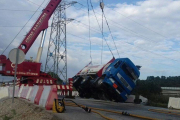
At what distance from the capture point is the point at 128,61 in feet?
60.2

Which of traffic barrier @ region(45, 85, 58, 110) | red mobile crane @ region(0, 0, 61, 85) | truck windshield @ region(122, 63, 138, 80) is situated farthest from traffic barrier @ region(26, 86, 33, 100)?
truck windshield @ region(122, 63, 138, 80)

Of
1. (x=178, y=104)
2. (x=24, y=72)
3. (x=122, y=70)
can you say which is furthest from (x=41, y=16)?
(x=178, y=104)

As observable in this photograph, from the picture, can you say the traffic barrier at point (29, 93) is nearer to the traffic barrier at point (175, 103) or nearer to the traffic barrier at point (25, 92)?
the traffic barrier at point (25, 92)

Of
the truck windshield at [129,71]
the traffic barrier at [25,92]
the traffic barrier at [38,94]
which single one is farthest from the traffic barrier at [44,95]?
the truck windshield at [129,71]

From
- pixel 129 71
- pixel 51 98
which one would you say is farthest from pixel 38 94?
pixel 129 71

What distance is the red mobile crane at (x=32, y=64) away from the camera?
1920 centimetres

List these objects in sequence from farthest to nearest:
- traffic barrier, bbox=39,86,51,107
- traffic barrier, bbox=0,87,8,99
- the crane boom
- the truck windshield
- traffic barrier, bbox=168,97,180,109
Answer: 1. the crane boom
2. the truck windshield
3. traffic barrier, bbox=168,97,180,109
4. traffic barrier, bbox=0,87,8,99
5. traffic barrier, bbox=39,86,51,107

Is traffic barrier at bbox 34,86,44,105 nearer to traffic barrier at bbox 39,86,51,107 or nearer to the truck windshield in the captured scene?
traffic barrier at bbox 39,86,51,107

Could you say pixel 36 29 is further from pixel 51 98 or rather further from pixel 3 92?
pixel 51 98

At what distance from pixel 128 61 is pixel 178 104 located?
4.22 metres

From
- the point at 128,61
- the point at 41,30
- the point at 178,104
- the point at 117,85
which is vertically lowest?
the point at 178,104

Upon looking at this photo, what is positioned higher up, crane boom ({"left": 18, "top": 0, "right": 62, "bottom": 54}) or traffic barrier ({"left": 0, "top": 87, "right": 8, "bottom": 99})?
crane boom ({"left": 18, "top": 0, "right": 62, "bottom": 54})

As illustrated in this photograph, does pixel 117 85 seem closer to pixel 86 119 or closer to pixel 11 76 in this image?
pixel 11 76

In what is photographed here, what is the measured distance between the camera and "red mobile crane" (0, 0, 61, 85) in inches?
756
